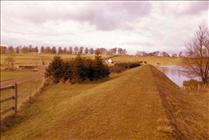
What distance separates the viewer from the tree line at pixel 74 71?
30531 millimetres

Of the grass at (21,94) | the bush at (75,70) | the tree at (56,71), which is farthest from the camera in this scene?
the tree at (56,71)

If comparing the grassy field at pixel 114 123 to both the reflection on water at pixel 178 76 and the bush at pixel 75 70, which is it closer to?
the bush at pixel 75 70

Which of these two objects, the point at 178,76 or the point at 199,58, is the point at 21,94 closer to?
the point at 199,58

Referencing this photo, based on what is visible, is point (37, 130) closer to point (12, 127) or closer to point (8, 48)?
point (12, 127)

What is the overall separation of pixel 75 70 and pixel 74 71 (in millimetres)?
158

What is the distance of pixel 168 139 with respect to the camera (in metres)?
7.22

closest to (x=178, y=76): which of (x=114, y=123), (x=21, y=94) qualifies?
(x=21, y=94)

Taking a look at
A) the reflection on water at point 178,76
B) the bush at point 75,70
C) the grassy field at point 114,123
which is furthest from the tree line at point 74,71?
the grassy field at point 114,123

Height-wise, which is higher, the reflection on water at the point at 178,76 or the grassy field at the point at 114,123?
the grassy field at the point at 114,123

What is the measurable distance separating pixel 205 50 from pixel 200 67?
3155 millimetres

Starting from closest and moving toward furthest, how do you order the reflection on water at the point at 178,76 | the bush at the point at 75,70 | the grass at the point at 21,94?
the grass at the point at 21,94 → the bush at the point at 75,70 → the reflection on water at the point at 178,76

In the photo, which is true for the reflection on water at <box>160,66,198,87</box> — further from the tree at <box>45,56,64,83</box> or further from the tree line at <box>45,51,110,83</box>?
the tree at <box>45,56,64,83</box>

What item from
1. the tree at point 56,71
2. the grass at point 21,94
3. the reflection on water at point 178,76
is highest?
the tree at point 56,71

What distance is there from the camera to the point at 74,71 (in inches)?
1195
